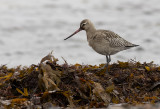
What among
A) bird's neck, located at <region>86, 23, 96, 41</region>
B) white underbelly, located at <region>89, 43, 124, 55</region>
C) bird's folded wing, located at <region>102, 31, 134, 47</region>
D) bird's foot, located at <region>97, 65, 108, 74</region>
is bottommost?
bird's foot, located at <region>97, 65, 108, 74</region>

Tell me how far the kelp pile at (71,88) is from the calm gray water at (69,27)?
510 cm

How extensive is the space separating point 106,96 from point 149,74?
42.9 inches

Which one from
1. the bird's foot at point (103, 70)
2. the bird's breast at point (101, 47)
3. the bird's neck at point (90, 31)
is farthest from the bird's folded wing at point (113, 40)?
the bird's foot at point (103, 70)

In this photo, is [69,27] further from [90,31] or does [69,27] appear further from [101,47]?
[101,47]

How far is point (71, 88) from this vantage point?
499cm

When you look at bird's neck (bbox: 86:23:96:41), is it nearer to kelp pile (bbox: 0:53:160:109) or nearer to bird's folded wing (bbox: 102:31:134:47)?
bird's folded wing (bbox: 102:31:134:47)

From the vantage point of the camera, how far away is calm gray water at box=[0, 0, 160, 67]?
11.8 metres

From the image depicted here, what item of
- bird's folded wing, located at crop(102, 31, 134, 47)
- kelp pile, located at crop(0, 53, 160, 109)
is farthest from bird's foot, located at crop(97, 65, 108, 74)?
bird's folded wing, located at crop(102, 31, 134, 47)

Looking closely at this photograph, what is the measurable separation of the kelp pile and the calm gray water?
16.7 feet

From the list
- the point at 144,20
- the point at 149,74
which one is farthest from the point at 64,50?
the point at 149,74

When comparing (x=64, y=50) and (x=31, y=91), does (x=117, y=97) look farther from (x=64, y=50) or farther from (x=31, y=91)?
(x=64, y=50)

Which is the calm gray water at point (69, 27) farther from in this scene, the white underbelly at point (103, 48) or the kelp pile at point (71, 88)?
the kelp pile at point (71, 88)

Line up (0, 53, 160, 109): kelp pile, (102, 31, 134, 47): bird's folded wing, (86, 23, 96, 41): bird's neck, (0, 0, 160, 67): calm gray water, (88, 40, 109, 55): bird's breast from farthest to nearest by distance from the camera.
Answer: (0, 0, 160, 67): calm gray water → (86, 23, 96, 41): bird's neck → (102, 31, 134, 47): bird's folded wing → (88, 40, 109, 55): bird's breast → (0, 53, 160, 109): kelp pile

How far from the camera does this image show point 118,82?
547cm
